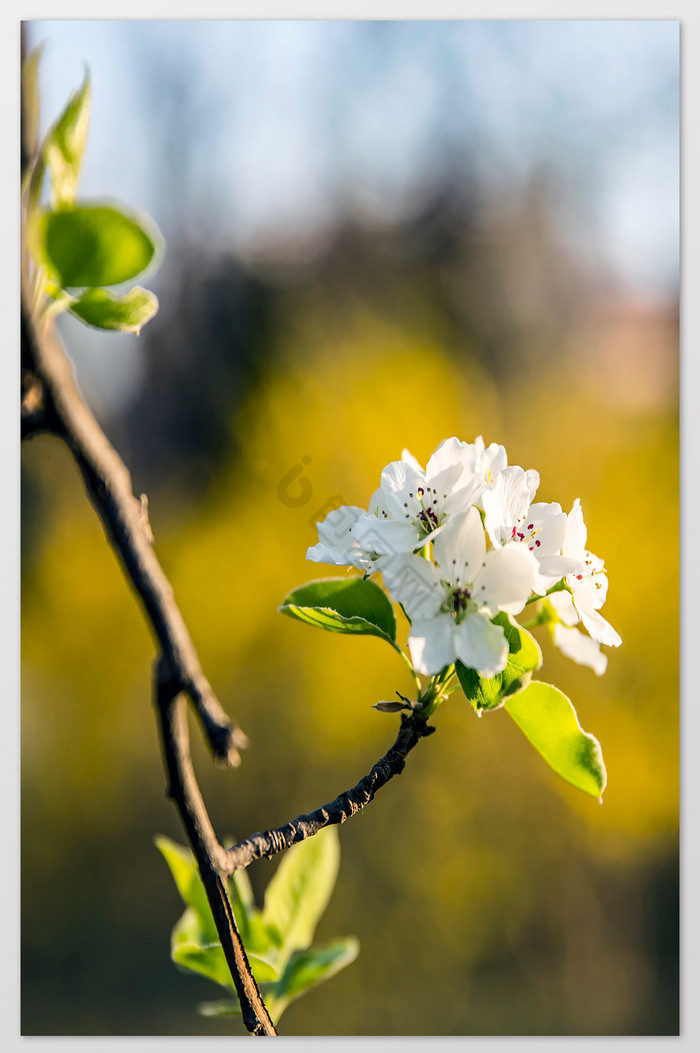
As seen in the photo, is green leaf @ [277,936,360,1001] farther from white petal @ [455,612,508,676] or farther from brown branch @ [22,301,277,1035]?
brown branch @ [22,301,277,1035]

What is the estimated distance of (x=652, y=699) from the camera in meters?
2.13

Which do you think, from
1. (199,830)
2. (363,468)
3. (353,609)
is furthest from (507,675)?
(363,468)

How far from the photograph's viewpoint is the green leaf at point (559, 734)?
73cm

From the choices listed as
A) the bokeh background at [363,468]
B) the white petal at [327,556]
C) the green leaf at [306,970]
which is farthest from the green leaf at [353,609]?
the bokeh background at [363,468]

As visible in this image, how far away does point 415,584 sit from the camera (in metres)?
0.69

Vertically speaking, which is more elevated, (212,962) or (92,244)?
(92,244)

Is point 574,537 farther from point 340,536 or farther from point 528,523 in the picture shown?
point 340,536

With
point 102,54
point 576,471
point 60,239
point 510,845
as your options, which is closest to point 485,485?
point 60,239

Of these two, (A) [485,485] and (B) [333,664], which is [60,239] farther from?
(B) [333,664]

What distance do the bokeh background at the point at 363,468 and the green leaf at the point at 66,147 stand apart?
4.23 ft

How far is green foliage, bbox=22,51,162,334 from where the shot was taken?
488 mm

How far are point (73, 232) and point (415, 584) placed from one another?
14.6 inches
